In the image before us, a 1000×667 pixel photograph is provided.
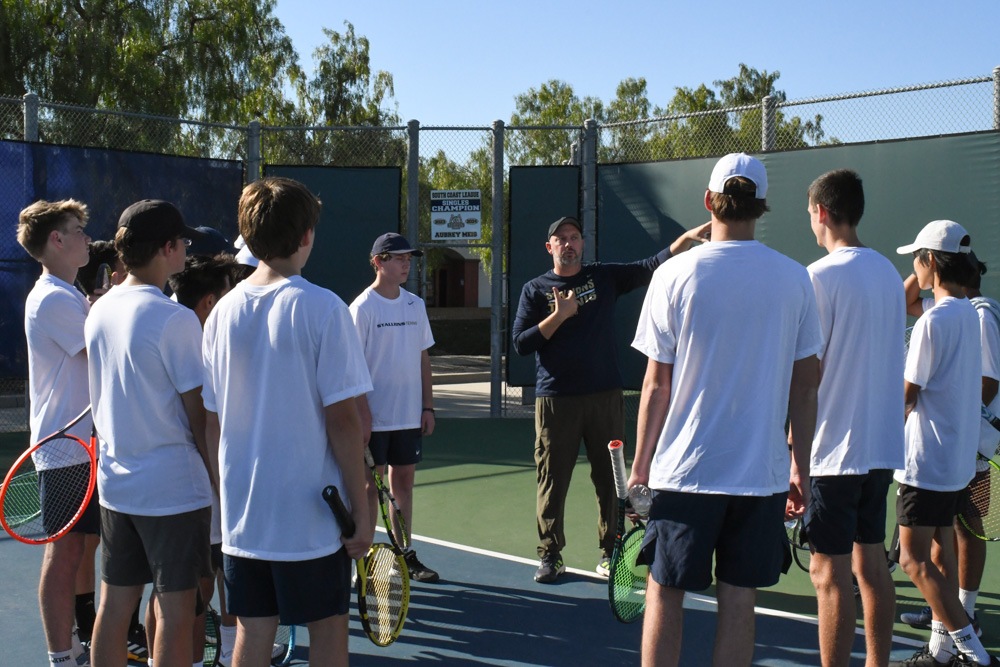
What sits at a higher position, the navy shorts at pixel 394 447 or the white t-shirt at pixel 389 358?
the white t-shirt at pixel 389 358

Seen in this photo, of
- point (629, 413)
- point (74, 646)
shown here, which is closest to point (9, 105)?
point (629, 413)

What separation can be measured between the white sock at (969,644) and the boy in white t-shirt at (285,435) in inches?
97.8

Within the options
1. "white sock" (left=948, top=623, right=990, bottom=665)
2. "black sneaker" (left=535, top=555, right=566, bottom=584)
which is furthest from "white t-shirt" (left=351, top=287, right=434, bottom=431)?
"white sock" (left=948, top=623, right=990, bottom=665)

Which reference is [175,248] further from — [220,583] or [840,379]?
[840,379]

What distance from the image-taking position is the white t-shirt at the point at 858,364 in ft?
10.3

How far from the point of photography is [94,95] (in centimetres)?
1755

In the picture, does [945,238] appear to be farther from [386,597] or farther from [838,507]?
[386,597]

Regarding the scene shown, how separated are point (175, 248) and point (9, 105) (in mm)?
15540

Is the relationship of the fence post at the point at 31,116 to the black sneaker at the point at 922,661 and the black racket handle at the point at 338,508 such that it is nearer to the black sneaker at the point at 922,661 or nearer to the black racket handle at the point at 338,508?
the black racket handle at the point at 338,508

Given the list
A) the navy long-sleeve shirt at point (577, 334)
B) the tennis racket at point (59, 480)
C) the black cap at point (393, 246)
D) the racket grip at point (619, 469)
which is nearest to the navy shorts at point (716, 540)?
the racket grip at point (619, 469)

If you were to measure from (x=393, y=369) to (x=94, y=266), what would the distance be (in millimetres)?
1606

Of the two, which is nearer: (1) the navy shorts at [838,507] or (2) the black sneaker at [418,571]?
(1) the navy shorts at [838,507]

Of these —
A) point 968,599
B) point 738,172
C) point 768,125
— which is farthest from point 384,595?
point 768,125

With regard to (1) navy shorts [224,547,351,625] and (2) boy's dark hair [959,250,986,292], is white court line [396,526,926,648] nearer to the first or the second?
(2) boy's dark hair [959,250,986,292]
